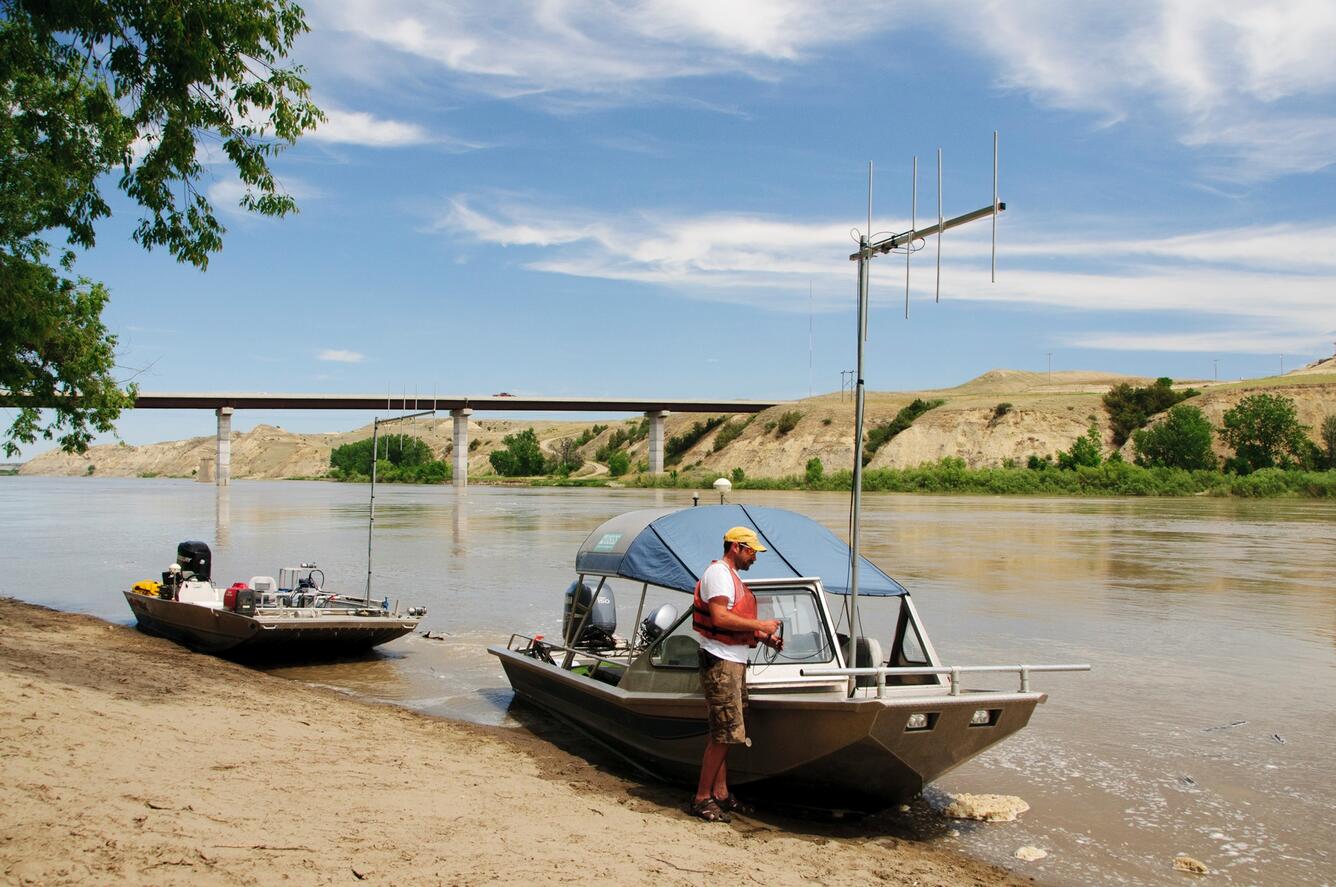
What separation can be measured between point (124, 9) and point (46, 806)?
278 inches

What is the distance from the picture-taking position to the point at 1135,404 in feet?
364

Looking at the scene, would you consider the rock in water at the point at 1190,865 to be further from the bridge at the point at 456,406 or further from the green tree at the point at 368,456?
the green tree at the point at 368,456

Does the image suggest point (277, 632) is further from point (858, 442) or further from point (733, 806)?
point (858, 442)

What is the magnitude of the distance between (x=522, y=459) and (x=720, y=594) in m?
153

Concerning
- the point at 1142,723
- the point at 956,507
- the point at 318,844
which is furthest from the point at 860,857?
the point at 956,507

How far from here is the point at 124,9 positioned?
9.57 metres

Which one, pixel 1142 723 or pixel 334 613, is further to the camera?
pixel 334 613

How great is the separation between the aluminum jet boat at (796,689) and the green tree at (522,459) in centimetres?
14876

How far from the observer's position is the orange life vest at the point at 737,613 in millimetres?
7578

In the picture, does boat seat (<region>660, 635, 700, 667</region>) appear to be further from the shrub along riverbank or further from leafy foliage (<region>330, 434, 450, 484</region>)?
A: leafy foliage (<region>330, 434, 450, 484</region>)

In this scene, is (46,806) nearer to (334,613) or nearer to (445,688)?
(445,688)

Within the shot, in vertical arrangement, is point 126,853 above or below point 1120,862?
above

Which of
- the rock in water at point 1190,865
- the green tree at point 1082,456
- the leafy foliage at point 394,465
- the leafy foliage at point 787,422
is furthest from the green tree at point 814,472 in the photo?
the rock in water at point 1190,865

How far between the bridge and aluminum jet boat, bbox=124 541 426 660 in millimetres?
83710
